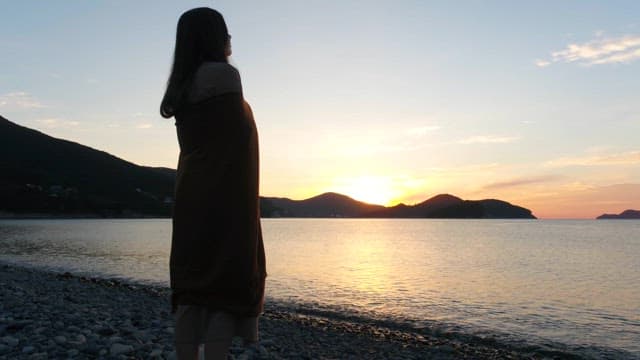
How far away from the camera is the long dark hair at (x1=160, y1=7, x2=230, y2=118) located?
3057 millimetres

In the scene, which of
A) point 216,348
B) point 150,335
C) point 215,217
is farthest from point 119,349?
point 215,217

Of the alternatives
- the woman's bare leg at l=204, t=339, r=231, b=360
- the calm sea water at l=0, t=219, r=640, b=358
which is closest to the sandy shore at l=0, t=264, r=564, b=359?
the calm sea water at l=0, t=219, r=640, b=358

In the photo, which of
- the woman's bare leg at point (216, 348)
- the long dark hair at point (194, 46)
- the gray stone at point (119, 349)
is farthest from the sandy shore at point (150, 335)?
the long dark hair at point (194, 46)

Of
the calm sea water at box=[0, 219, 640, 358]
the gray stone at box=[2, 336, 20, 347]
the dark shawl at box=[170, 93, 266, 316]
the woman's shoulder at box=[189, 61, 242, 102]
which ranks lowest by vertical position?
the calm sea water at box=[0, 219, 640, 358]

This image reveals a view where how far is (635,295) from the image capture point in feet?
97.8

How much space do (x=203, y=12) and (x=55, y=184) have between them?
207 m

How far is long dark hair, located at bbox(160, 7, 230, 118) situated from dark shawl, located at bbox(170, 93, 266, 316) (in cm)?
21

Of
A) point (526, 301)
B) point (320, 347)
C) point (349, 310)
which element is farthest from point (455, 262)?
point (320, 347)

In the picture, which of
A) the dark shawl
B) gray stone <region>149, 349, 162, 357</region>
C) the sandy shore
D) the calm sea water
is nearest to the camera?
the dark shawl

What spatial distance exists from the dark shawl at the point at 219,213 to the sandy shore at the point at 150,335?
6.30 metres

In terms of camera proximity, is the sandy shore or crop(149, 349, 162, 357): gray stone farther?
the sandy shore

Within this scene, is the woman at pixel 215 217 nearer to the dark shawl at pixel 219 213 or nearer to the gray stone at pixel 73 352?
the dark shawl at pixel 219 213

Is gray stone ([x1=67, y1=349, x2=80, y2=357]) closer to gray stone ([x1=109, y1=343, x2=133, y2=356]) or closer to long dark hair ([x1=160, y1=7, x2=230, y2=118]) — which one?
gray stone ([x1=109, y1=343, x2=133, y2=356])

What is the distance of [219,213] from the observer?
2.83m
